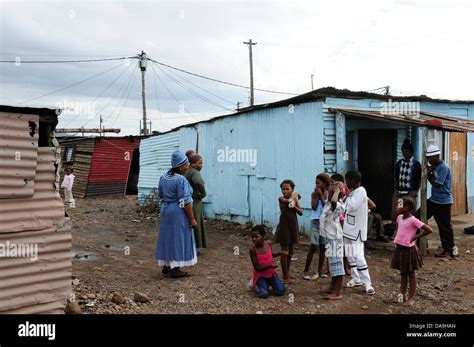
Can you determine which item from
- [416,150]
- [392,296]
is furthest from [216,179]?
[392,296]

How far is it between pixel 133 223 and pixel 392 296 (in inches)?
323

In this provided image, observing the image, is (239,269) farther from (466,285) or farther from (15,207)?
(15,207)

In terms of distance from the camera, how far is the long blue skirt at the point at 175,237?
5.76 meters

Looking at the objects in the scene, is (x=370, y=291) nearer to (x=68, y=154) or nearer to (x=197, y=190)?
(x=197, y=190)

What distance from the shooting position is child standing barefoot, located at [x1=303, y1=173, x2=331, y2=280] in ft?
18.0

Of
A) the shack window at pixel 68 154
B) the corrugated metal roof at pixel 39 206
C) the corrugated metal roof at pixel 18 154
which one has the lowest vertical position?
the corrugated metal roof at pixel 39 206

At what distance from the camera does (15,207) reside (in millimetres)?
3848

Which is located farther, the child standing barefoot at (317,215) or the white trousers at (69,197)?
the white trousers at (69,197)

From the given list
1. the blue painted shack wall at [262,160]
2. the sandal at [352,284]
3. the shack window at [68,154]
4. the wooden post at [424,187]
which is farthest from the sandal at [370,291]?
the shack window at [68,154]

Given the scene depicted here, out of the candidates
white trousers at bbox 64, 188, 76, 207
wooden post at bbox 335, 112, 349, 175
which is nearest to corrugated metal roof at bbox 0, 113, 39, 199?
wooden post at bbox 335, 112, 349, 175

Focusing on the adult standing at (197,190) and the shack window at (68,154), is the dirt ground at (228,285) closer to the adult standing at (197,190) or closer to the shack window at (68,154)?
the adult standing at (197,190)

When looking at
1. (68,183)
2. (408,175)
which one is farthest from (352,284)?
(68,183)

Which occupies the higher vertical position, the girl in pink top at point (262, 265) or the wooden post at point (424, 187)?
the wooden post at point (424, 187)

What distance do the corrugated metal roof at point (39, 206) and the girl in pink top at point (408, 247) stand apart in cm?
357
